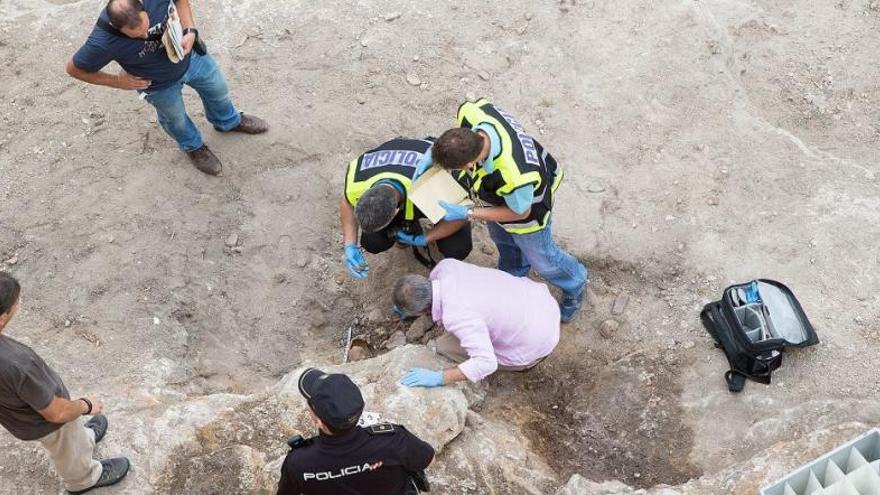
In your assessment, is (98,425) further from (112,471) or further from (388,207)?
(388,207)

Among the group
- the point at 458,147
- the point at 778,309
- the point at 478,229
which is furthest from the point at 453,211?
the point at 778,309

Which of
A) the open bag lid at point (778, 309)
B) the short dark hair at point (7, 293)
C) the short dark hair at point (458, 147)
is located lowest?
the open bag lid at point (778, 309)

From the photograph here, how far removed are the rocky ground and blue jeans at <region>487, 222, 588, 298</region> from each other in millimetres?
360

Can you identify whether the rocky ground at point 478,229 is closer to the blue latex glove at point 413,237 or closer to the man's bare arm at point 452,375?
the man's bare arm at point 452,375

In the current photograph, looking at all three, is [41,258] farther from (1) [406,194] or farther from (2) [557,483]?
(2) [557,483]

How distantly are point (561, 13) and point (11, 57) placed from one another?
4.53 meters

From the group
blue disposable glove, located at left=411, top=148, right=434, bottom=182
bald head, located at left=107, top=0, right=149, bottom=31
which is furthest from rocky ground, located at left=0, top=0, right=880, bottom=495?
bald head, located at left=107, top=0, right=149, bottom=31

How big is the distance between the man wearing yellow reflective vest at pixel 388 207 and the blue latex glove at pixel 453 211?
0.16 meters

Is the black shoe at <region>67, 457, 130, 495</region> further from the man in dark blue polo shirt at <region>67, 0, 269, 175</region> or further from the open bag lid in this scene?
the open bag lid

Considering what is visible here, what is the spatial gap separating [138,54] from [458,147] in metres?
2.13

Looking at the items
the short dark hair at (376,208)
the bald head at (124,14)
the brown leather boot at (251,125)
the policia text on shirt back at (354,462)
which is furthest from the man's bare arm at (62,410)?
the brown leather boot at (251,125)

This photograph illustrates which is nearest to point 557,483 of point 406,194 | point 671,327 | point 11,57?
point 671,327

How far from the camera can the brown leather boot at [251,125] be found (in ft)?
17.8

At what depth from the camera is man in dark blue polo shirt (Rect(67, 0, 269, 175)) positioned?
13.9 feet
